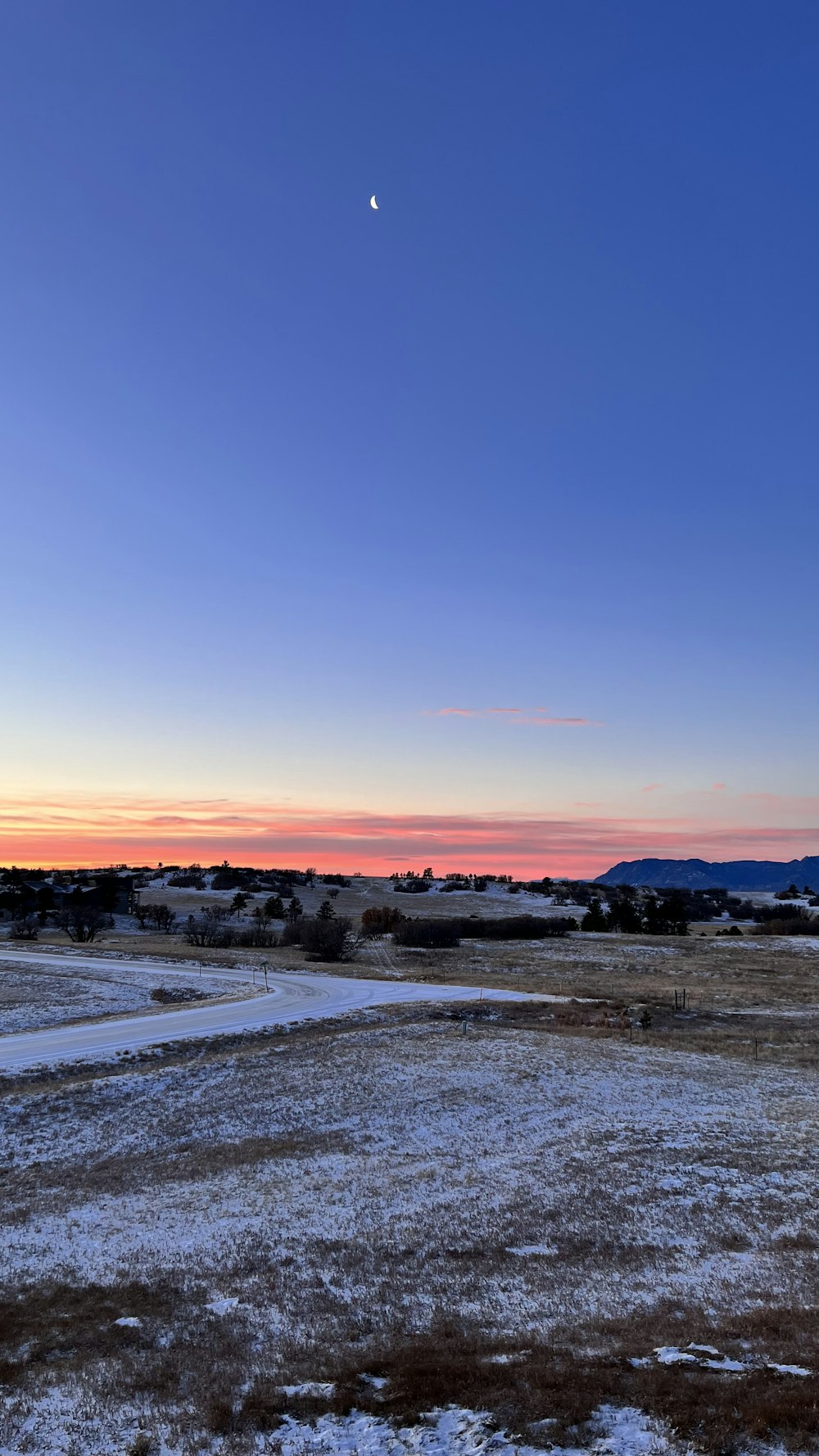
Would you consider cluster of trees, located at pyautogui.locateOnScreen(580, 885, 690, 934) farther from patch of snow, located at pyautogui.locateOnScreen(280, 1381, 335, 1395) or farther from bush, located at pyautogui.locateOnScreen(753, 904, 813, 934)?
patch of snow, located at pyautogui.locateOnScreen(280, 1381, 335, 1395)

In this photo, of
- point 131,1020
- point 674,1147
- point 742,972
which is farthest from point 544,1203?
point 742,972

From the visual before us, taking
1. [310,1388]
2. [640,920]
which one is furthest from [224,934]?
[310,1388]

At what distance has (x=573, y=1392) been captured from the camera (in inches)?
415

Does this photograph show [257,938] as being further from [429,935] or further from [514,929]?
[514,929]

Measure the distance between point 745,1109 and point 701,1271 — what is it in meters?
13.8

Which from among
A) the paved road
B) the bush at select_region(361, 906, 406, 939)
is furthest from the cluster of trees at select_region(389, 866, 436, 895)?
the paved road

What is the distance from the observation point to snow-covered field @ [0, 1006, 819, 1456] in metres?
11.2

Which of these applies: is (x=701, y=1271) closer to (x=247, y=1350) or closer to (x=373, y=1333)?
(x=373, y=1333)

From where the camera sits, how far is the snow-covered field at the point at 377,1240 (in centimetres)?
1125

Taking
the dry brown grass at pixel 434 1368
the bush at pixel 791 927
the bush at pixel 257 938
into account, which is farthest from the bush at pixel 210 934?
the dry brown grass at pixel 434 1368

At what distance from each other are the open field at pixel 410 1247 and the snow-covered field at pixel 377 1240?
0.26 ft

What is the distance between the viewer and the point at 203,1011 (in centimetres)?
4559

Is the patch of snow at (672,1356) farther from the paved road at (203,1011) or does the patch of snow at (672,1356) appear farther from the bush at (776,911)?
the bush at (776,911)

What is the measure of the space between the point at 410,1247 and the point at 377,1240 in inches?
31.7
